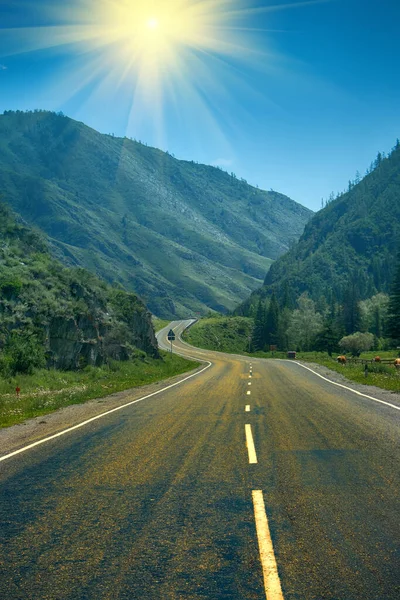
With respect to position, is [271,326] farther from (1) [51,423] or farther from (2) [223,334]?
(1) [51,423]

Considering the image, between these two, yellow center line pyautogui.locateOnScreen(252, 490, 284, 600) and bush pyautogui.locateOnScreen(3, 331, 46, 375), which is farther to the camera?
bush pyautogui.locateOnScreen(3, 331, 46, 375)

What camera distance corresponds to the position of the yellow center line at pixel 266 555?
3519 mm

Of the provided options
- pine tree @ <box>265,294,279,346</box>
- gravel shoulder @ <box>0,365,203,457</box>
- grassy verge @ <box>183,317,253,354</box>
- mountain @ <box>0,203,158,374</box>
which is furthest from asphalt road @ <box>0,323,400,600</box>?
pine tree @ <box>265,294,279,346</box>

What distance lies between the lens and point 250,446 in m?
8.58

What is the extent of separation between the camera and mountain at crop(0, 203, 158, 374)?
21188mm

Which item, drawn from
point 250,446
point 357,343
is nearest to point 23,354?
point 250,446

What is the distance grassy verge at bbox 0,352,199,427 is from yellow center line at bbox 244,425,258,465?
6.82 metres

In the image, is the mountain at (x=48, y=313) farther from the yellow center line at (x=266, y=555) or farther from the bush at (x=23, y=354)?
the yellow center line at (x=266, y=555)

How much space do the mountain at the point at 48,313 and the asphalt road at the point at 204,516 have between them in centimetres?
1274

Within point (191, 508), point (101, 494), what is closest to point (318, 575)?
point (191, 508)

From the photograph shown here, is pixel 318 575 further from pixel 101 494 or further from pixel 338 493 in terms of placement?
pixel 101 494

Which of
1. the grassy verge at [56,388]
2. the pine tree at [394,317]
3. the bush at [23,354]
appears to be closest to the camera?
the grassy verge at [56,388]

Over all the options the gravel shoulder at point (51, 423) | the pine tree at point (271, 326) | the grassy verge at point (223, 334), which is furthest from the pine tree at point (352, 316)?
the gravel shoulder at point (51, 423)

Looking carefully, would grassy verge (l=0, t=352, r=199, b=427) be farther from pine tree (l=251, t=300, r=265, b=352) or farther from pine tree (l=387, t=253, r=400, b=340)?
pine tree (l=251, t=300, r=265, b=352)
